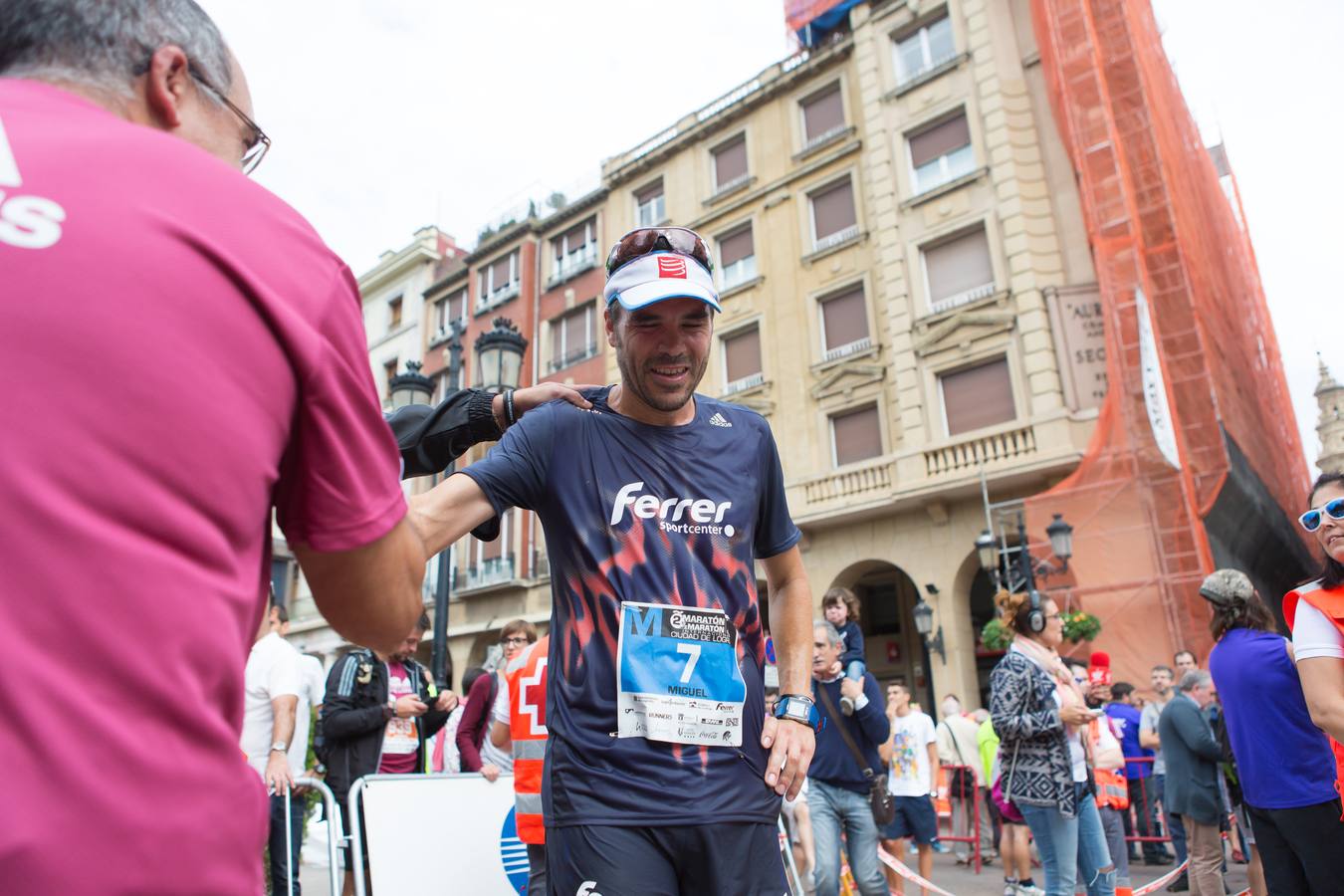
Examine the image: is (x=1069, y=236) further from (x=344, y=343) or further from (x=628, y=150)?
(x=344, y=343)

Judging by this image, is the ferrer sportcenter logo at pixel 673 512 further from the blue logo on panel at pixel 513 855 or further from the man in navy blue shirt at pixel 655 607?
the blue logo on panel at pixel 513 855

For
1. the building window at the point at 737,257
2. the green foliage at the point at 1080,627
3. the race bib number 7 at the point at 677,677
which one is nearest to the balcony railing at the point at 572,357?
the building window at the point at 737,257

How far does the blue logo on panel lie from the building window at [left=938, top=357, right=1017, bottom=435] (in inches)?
556

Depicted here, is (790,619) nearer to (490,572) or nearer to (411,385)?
(411,385)

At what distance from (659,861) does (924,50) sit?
21.7 metres

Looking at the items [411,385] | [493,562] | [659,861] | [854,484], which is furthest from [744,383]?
[659,861]

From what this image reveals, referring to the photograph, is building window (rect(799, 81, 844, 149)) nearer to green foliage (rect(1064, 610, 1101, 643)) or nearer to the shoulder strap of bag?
green foliage (rect(1064, 610, 1101, 643))

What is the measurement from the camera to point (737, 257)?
23.3 m

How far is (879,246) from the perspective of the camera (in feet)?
65.0

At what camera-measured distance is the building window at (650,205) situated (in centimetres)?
2572

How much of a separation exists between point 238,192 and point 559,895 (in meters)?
1.68

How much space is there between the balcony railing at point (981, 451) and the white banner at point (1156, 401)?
2119mm

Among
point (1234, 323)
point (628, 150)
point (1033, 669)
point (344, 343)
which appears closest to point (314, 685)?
point (1033, 669)

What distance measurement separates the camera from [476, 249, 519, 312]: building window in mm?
30203
